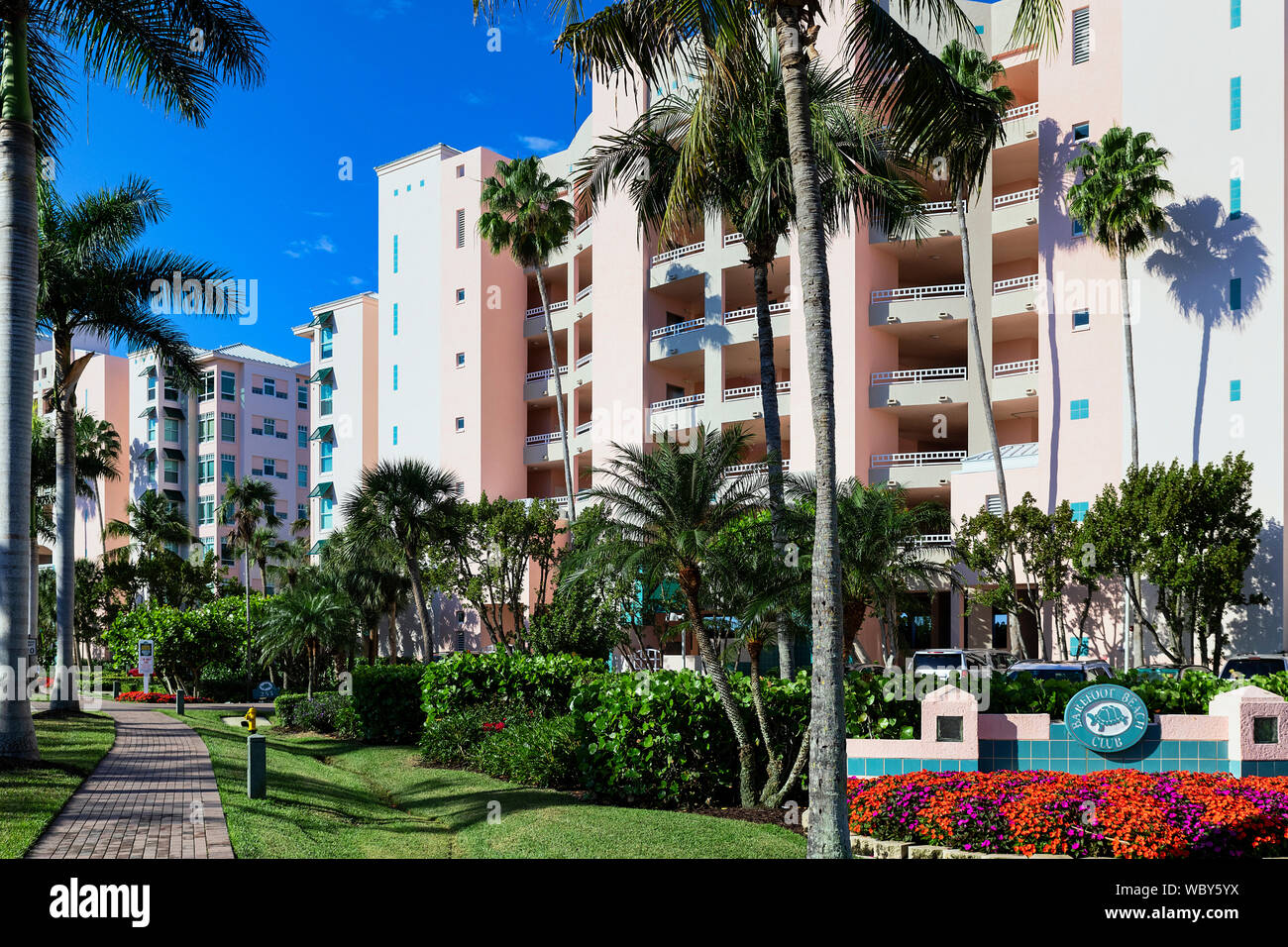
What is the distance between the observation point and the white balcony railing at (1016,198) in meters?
41.2

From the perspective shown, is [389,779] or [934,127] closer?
[934,127]

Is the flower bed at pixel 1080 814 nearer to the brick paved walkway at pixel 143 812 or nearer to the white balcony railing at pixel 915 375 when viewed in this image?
the brick paved walkway at pixel 143 812

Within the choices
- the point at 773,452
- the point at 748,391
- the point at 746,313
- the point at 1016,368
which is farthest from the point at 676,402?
the point at 773,452

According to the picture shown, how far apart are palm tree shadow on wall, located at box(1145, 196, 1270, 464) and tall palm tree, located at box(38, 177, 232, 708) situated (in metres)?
29.1

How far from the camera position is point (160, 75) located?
19016mm

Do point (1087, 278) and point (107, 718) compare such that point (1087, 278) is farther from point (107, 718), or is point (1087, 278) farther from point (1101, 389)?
point (107, 718)

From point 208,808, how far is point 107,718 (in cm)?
1416

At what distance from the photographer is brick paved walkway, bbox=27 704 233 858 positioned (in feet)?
36.6

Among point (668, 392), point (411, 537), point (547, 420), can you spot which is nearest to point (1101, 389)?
point (668, 392)

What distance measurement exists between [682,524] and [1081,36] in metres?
31.9

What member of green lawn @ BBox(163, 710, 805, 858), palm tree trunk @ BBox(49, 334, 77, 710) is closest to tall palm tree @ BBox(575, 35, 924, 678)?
green lawn @ BBox(163, 710, 805, 858)

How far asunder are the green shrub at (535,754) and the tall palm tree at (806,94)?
25.2 feet

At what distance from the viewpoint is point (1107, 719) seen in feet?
43.8

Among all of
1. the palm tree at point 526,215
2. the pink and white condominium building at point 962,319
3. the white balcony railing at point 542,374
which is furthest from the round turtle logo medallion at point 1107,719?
the white balcony railing at point 542,374
